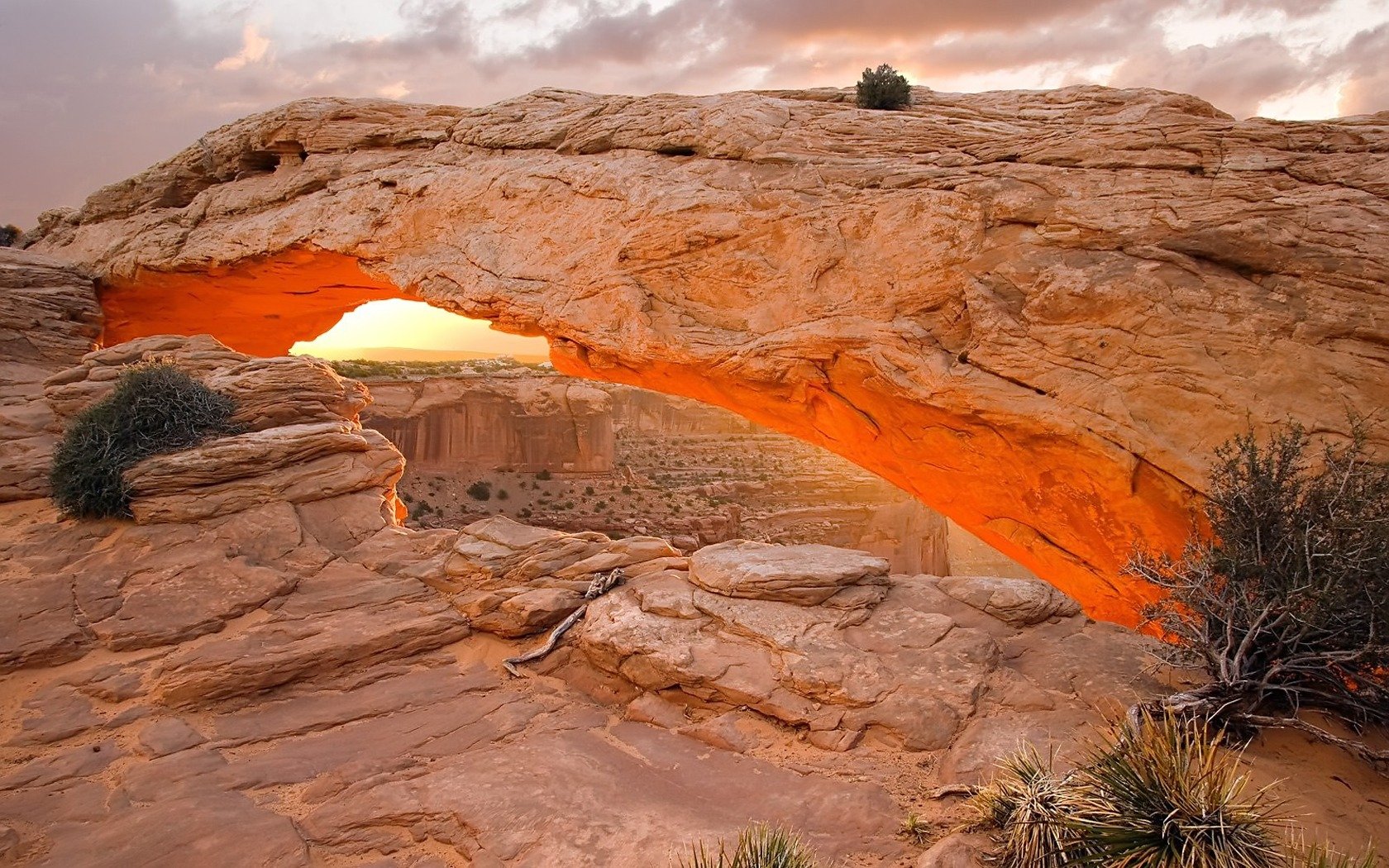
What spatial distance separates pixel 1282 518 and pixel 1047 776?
338cm

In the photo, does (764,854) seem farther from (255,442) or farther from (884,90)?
(884,90)

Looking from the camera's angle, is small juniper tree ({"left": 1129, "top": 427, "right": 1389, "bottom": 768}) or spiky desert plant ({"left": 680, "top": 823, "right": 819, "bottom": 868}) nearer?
spiky desert plant ({"left": 680, "top": 823, "right": 819, "bottom": 868})

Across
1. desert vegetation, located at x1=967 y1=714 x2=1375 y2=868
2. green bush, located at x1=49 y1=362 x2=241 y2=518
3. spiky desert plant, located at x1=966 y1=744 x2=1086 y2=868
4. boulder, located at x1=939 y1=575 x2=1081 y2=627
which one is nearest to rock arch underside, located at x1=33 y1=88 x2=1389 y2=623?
boulder, located at x1=939 y1=575 x2=1081 y2=627

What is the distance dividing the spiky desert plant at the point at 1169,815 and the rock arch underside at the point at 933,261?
5.00 metres

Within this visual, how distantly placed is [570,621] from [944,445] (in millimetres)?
5730

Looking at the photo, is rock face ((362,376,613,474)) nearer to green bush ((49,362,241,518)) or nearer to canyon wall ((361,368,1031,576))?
canyon wall ((361,368,1031,576))

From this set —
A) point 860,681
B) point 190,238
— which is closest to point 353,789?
point 860,681

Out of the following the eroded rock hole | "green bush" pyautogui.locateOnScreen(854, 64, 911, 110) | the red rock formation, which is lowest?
the eroded rock hole

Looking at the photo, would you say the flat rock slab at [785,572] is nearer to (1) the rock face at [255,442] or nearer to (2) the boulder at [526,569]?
(2) the boulder at [526,569]

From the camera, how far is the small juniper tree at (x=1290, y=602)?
5.89 m

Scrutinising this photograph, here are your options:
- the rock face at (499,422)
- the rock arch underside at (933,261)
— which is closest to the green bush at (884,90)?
the rock arch underside at (933,261)

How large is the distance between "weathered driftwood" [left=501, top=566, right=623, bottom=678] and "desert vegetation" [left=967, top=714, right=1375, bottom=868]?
4759 mm

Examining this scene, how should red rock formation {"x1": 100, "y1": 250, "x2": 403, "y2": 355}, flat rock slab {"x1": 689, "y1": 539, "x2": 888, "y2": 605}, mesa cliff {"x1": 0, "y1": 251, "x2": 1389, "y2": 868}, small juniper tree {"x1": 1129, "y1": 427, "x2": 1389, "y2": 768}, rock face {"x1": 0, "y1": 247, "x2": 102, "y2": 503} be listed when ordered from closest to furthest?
1. mesa cliff {"x1": 0, "y1": 251, "x2": 1389, "y2": 868}
2. small juniper tree {"x1": 1129, "y1": 427, "x2": 1389, "y2": 768}
3. flat rock slab {"x1": 689, "y1": 539, "x2": 888, "y2": 605}
4. rock face {"x1": 0, "y1": 247, "x2": 102, "y2": 503}
5. red rock formation {"x1": 100, "y1": 250, "x2": 403, "y2": 355}

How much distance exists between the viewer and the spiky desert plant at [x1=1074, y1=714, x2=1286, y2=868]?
4.13 meters
